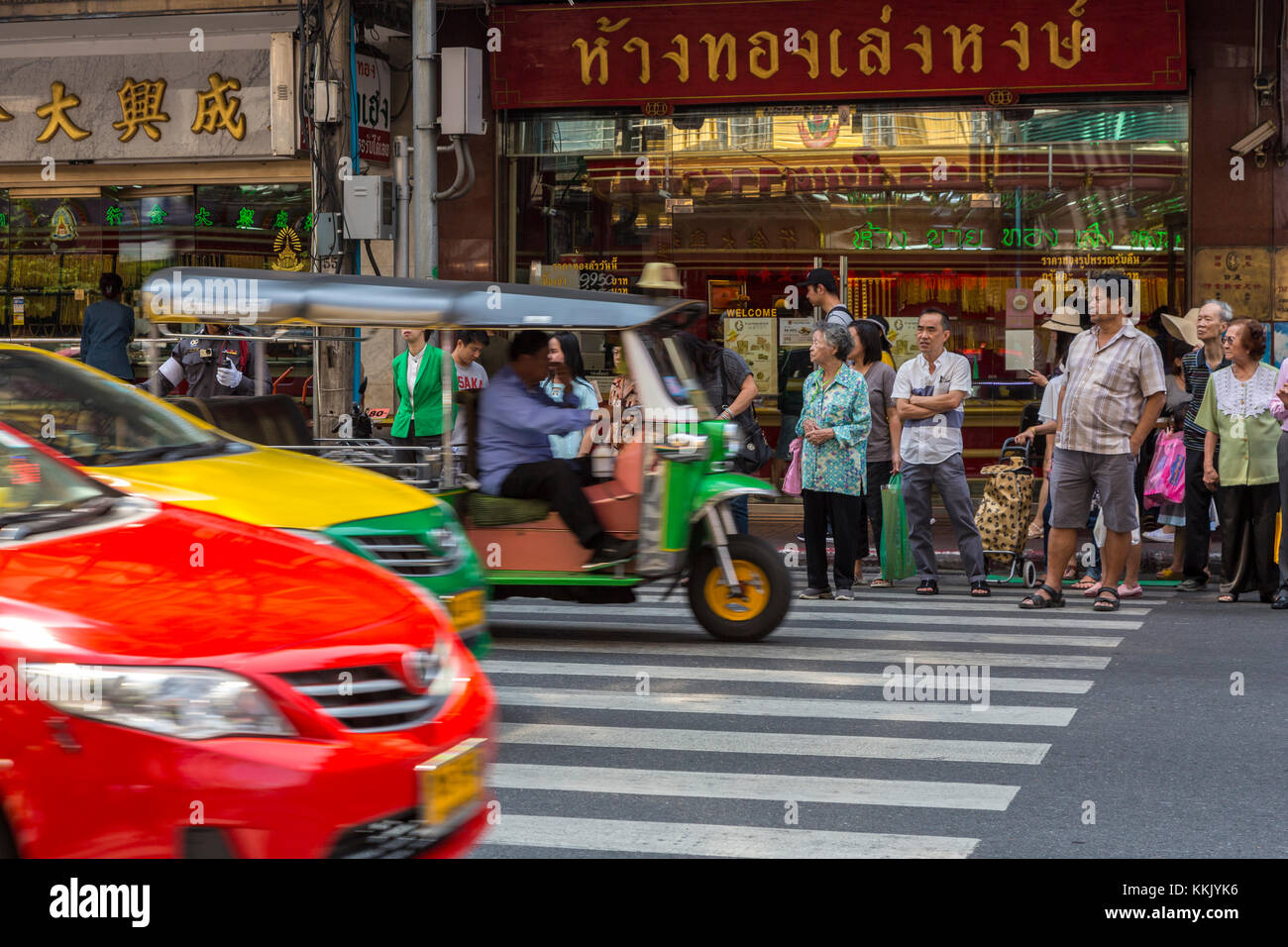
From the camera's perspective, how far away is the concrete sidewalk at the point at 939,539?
12516 millimetres

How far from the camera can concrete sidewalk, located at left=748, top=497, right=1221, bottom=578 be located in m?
12.5

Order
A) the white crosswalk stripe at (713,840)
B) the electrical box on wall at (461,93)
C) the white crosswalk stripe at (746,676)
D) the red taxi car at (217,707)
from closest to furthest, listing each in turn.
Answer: the red taxi car at (217,707) < the white crosswalk stripe at (713,840) < the white crosswalk stripe at (746,676) < the electrical box on wall at (461,93)

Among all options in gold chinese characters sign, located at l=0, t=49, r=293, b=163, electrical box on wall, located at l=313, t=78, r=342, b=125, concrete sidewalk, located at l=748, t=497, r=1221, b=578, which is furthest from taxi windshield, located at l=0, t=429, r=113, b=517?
gold chinese characters sign, located at l=0, t=49, r=293, b=163

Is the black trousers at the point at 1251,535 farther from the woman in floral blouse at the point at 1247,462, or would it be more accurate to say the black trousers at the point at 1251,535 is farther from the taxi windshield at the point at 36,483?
the taxi windshield at the point at 36,483

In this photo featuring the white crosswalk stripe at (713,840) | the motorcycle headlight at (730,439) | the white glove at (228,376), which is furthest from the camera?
the white glove at (228,376)

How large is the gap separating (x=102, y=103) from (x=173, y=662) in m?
15.7

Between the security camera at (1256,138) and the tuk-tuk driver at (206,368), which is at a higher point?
the security camera at (1256,138)

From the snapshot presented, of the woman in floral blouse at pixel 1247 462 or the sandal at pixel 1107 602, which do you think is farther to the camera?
the woman in floral blouse at pixel 1247 462

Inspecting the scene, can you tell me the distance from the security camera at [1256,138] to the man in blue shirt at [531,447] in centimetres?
889

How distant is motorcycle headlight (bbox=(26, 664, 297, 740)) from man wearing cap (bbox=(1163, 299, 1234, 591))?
9006 mm

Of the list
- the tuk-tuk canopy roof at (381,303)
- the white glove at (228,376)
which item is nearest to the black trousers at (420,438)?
the white glove at (228,376)

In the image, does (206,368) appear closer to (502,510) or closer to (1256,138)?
(502,510)

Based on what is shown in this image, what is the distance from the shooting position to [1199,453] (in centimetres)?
1136

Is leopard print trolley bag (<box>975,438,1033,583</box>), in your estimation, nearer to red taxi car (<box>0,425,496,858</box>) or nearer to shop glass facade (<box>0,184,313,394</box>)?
red taxi car (<box>0,425,496,858</box>)
